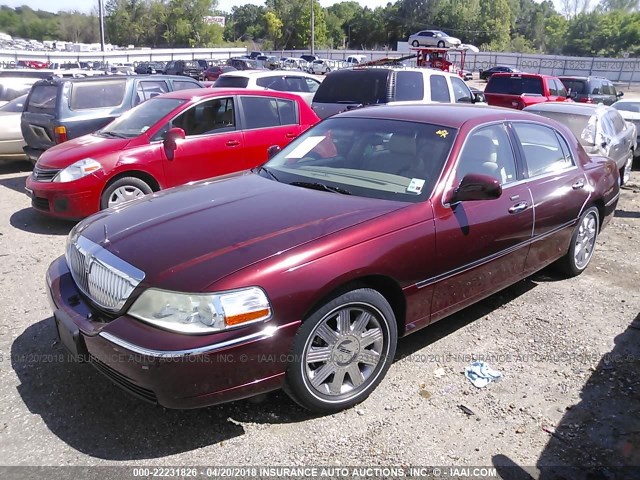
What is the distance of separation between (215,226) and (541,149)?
2.98m

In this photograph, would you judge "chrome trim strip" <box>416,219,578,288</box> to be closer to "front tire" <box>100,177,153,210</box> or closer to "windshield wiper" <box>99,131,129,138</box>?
"front tire" <box>100,177,153,210</box>

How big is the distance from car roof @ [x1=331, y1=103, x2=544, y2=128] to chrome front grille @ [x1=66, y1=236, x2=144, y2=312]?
2283mm

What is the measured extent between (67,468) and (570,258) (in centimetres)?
442

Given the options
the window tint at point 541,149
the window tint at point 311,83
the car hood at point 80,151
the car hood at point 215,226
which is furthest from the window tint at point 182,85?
the window tint at point 541,149

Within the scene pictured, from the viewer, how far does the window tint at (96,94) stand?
8.67 m

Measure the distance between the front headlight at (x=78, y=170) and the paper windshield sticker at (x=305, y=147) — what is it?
299 centimetres

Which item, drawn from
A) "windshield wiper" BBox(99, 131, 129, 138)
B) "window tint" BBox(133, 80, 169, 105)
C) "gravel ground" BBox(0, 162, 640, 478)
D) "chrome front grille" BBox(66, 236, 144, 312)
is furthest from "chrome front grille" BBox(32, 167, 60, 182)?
"chrome front grille" BBox(66, 236, 144, 312)

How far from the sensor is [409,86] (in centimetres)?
966

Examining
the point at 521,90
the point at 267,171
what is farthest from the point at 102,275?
the point at 521,90

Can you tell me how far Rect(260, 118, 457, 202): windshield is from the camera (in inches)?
142

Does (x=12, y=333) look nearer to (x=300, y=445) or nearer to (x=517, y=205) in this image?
(x=300, y=445)

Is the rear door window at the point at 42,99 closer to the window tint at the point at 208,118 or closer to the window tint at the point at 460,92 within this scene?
the window tint at the point at 208,118

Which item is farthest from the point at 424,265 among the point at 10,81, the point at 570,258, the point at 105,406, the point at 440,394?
the point at 10,81

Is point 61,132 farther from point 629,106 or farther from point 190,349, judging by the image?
point 629,106
